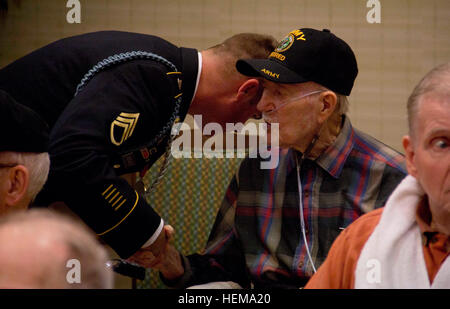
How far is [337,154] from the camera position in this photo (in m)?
1.79

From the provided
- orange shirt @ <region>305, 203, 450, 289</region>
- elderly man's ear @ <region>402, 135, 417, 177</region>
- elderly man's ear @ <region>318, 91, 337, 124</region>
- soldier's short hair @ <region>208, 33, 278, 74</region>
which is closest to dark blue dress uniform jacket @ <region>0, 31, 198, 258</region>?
soldier's short hair @ <region>208, 33, 278, 74</region>

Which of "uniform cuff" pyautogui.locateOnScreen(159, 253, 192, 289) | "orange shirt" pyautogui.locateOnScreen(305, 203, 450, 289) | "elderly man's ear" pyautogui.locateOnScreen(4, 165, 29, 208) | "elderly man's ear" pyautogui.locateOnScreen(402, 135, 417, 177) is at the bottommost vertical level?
"uniform cuff" pyautogui.locateOnScreen(159, 253, 192, 289)

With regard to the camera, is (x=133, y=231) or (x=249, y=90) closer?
(x=133, y=231)

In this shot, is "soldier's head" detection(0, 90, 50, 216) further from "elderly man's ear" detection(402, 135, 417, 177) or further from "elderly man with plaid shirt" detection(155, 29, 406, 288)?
"elderly man's ear" detection(402, 135, 417, 177)

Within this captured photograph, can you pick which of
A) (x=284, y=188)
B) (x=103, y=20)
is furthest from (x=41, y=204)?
(x=103, y=20)

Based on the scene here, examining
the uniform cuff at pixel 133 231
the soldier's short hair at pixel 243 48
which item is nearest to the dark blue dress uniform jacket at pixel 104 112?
the uniform cuff at pixel 133 231

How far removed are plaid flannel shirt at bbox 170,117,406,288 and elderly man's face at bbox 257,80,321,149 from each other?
0.08 m

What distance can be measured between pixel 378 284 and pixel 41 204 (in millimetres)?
977

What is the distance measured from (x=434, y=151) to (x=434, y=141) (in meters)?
0.02

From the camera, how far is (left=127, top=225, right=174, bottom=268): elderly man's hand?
180 centimetres

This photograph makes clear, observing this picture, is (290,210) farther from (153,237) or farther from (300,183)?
(153,237)

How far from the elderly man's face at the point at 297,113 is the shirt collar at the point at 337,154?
0.23 feet

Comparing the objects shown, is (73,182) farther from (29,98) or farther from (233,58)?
(233,58)

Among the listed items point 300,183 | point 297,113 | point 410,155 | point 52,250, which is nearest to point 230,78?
point 297,113
